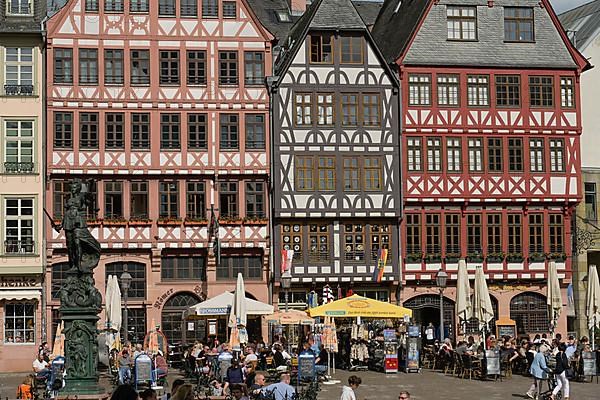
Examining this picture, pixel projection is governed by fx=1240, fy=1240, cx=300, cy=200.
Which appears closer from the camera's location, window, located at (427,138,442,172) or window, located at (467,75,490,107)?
window, located at (427,138,442,172)

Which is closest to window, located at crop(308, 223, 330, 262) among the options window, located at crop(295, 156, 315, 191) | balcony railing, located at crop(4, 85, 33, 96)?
window, located at crop(295, 156, 315, 191)

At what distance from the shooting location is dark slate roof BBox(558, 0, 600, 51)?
47.7 meters

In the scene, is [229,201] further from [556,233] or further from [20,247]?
[556,233]

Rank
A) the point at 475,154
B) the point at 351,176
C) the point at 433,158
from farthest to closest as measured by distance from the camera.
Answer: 1. the point at 475,154
2. the point at 433,158
3. the point at 351,176

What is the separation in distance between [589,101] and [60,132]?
20.1 metres

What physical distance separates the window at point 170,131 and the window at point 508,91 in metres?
11.3

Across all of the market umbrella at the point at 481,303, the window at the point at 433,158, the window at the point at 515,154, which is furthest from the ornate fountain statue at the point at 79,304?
the window at the point at 515,154

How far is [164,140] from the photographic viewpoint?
41.3 meters

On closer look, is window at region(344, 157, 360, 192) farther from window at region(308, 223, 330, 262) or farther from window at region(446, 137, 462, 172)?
window at region(446, 137, 462, 172)

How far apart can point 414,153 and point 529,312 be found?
6.95m

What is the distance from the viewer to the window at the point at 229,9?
42.1 metres

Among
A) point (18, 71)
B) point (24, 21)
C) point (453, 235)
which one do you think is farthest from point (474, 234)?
point (24, 21)

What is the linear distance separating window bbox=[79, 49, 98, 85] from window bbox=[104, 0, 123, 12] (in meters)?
1.49

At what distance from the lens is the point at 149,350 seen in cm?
3047
